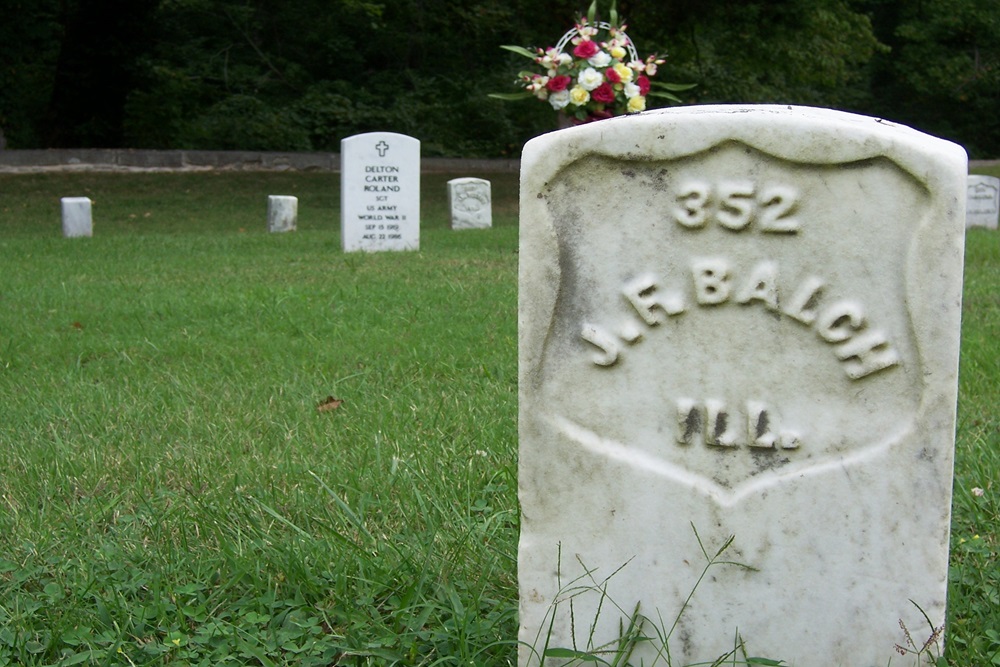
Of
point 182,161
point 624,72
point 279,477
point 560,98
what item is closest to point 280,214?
point 560,98

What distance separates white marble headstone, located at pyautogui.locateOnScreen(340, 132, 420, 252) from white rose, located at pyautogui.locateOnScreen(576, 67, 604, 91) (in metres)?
2.31

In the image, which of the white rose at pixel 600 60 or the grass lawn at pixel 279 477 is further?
the white rose at pixel 600 60

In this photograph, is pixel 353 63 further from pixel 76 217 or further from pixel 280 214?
pixel 76 217

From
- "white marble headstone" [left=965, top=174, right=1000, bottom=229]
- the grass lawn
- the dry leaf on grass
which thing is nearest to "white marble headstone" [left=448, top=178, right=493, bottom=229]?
"white marble headstone" [left=965, top=174, right=1000, bottom=229]

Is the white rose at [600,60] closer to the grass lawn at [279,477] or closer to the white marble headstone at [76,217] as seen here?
the grass lawn at [279,477]

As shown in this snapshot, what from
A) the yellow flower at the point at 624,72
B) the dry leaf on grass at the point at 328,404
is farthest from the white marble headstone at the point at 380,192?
the dry leaf on grass at the point at 328,404

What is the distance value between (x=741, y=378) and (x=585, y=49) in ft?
22.7

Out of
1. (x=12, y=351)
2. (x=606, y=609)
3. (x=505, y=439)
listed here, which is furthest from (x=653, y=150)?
(x=12, y=351)

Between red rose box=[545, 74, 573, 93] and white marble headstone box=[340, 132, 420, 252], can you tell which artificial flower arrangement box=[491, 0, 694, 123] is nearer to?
red rose box=[545, 74, 573, 93]

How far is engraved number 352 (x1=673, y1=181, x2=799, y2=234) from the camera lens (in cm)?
193

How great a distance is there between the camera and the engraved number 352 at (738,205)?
193cm

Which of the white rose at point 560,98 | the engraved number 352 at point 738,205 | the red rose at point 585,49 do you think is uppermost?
the red rose at point 585,49

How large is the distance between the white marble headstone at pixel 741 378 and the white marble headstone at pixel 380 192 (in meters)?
8.46

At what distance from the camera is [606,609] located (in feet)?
6.98
